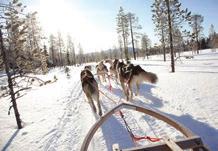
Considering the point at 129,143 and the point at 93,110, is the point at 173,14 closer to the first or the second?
the point at 93,110

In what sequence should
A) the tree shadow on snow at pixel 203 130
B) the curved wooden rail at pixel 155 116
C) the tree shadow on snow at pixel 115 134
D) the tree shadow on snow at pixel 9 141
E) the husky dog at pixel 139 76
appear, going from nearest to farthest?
the curved wooden rail at pixel 155 116
the tree shadow on snow at pixel 203 130
the tree shadow on snow at pixel 115 134
the tree shadow on snow at pixel 9 141
the husky dog at pixel 139 76

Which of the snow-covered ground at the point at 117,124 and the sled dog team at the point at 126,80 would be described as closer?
the snow-covered ground at the point at 117,124

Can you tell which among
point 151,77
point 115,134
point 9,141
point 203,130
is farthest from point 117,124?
point 9,141

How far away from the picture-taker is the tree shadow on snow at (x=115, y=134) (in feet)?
21.2

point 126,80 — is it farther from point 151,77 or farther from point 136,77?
point 151,77

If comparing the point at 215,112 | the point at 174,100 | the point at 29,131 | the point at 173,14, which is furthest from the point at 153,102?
the point at 173,14

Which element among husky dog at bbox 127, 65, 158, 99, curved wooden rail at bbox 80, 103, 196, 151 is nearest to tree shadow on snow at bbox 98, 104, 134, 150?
curved wooden rail at bbox 80, 103, 196, 151

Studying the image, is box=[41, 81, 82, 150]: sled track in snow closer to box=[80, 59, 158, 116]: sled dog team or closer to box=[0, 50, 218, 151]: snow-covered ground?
box=[0, 50, 218, 151]: snow-covered ground

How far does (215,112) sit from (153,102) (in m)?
3.04

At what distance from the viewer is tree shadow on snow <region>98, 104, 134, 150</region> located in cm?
647

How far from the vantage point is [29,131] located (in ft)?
29.0

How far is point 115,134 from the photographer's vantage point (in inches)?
284

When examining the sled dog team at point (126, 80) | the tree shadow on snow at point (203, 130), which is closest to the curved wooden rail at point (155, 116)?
the tree shadow on snow at point (203, 130)

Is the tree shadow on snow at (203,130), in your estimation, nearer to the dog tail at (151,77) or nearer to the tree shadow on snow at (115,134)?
the tree shadow on snow at (115,134)
